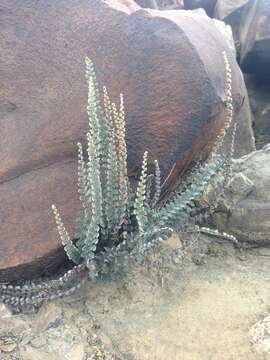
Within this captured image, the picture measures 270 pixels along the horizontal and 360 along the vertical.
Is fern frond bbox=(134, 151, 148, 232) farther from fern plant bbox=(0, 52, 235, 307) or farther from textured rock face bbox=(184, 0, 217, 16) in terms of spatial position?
textured rock face bbox=(184, 0, 217, 16)

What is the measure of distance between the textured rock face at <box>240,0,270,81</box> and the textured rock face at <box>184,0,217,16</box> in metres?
0.68

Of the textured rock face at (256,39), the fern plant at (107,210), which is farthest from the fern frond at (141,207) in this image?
the textured rock face at (256,39)

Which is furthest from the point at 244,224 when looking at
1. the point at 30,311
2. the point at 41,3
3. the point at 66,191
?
the point at 41,3

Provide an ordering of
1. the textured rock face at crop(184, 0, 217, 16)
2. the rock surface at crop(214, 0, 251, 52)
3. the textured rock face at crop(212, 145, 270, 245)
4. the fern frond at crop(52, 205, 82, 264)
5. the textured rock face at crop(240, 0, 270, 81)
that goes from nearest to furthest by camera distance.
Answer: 1. the fern frond at crop(52, 205, 82, 264)
2. the textured rock face at crop(212, 145, 270, 245)
3. the textured rock face at crop(240, 0, 270, 81)
4. the rock surface at crop(214, 0, 251, 52)
5. the textured rock face at crop(184, 0, 217, 16)

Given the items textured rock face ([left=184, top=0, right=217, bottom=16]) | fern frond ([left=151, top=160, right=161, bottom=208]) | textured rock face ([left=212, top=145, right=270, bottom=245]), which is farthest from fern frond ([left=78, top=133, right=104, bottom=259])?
textured rock face ([left=184, top=0, right=217, bottom=16])

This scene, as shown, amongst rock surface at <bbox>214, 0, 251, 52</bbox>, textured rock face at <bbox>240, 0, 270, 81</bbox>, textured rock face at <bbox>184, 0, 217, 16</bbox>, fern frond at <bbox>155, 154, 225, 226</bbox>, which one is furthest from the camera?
textured rock face at <bbox>184, 0, 217, 16</bbox>

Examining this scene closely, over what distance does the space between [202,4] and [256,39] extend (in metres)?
1.31

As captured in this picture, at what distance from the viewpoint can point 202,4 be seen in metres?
5.33

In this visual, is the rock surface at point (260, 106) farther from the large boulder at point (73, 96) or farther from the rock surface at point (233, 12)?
the large boulder at point (73, 96)

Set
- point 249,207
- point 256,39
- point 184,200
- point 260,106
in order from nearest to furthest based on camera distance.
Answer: point 184,200 < point 249,207 < point 256,39 < point 260,106

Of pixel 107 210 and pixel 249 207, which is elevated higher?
pixel 107 210

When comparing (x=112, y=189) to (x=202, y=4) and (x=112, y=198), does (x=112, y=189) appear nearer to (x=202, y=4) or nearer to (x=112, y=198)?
(x=112, y=198)

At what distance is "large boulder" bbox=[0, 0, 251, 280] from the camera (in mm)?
2182

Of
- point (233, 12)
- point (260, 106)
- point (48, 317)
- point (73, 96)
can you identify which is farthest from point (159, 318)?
point (233, 12)
